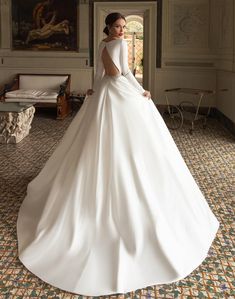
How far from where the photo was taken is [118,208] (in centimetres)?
265

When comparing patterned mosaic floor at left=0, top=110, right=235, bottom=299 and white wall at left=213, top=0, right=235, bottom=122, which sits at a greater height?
white wall at left=213, top=0, right=235, bottom=122

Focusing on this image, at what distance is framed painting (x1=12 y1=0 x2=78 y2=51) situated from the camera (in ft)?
33.5

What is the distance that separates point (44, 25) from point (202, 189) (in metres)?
7.91

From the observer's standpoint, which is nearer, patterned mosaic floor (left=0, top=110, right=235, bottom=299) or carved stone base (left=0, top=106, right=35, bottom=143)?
patterned mosaic floor (left=0, top=110, right=235, bottom=299)

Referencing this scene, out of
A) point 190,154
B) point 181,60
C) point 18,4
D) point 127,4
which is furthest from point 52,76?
point 190,154

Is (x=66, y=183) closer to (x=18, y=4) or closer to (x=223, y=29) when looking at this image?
(x=223, y=29)

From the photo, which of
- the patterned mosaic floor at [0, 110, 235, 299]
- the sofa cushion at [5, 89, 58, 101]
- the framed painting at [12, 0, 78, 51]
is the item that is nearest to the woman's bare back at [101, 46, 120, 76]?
the patterned mosaic floor at [0, 110, 235, 299]

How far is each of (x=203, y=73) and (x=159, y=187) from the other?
312 inches

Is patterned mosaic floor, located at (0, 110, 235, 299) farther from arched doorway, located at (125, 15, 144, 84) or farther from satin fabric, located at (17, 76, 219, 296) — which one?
arched doorway, located at (125, 15, 144, 84)

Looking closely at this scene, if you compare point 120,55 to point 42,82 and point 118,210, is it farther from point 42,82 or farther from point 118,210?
point 42,82

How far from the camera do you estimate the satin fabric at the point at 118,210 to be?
7.99 feet

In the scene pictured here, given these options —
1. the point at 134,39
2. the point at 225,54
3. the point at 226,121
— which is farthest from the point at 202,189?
the point at 134,39

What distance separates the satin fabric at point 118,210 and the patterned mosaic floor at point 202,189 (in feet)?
0.25

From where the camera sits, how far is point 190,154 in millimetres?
5855
